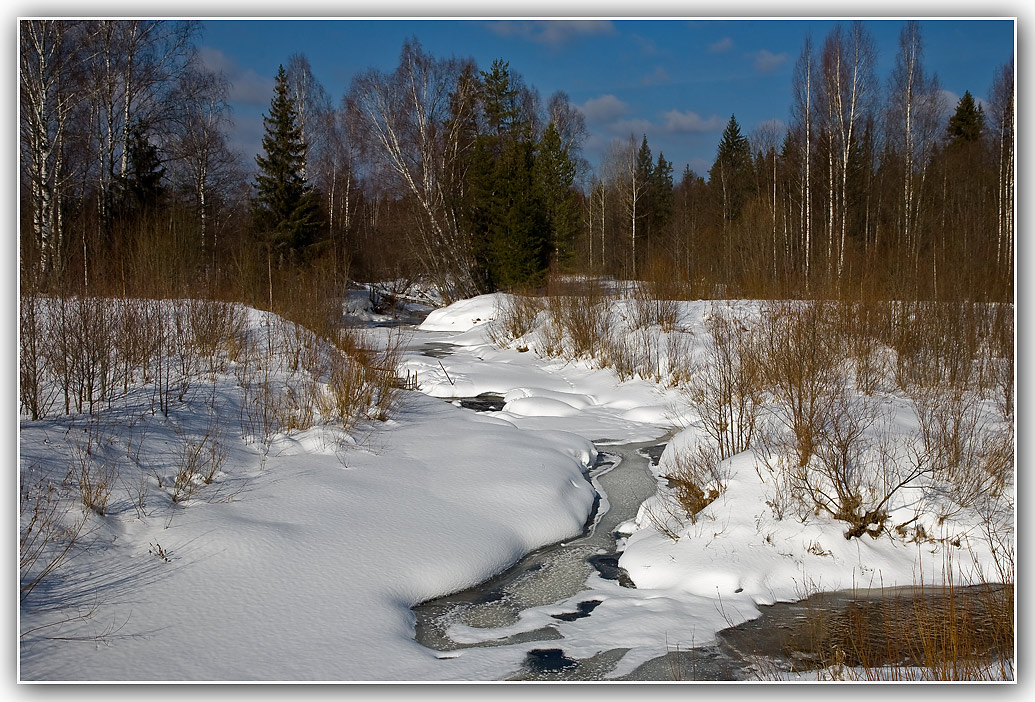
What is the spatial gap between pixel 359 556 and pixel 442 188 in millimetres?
21758

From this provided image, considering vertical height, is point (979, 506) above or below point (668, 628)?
above

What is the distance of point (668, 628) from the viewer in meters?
4.10

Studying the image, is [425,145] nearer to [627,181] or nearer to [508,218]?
[508,218]

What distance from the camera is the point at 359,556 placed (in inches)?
186

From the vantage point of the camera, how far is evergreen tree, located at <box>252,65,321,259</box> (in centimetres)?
A: 2555

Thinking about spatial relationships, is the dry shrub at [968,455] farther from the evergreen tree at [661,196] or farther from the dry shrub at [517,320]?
the evergreen tree at [661,196]

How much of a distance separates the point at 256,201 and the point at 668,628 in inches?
1003

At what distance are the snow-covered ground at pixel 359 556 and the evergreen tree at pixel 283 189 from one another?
1954cm

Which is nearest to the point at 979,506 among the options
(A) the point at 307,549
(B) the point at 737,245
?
Result: (A) the point at 307,549

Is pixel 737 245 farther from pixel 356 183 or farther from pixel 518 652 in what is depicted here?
pixel 518 652

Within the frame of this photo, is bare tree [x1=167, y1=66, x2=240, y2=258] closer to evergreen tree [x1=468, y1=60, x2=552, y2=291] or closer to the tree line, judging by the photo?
the tree line

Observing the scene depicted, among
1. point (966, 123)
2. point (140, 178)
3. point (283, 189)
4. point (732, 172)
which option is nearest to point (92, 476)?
point (140, 178)

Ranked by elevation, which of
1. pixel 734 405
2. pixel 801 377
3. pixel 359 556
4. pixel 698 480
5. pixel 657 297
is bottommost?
pixel 359 556

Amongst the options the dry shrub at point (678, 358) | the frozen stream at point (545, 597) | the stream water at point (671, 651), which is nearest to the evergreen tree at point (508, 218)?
the dry shrub at point (678, 358)
